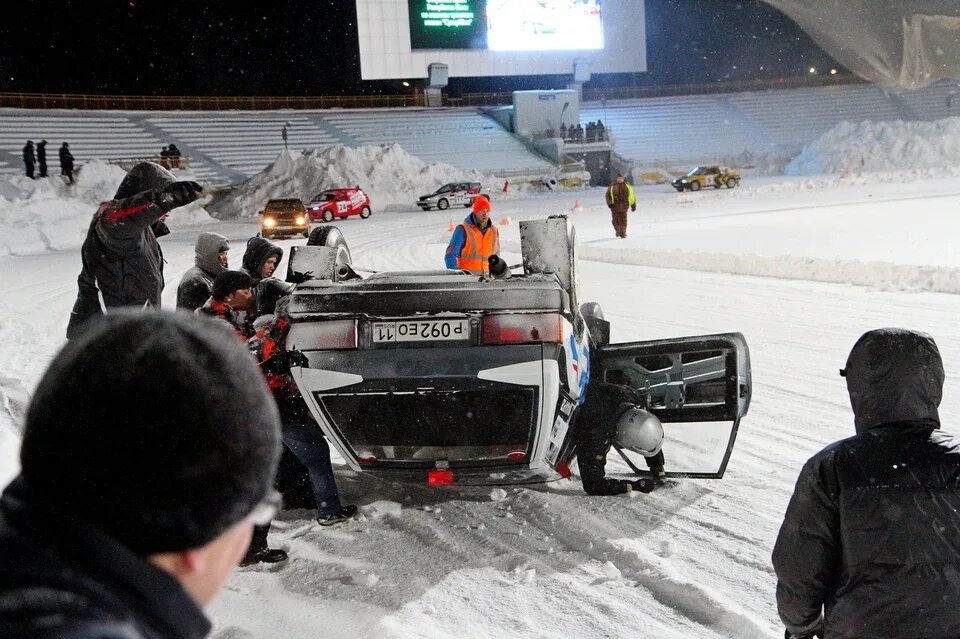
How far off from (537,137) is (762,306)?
143 feet

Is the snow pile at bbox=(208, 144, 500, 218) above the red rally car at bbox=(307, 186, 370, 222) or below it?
above

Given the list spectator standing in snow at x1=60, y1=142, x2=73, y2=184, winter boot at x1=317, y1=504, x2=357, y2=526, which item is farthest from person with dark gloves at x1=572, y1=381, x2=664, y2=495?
spectator standing in snow at x1=60, y1=142, x2=73, y2=184

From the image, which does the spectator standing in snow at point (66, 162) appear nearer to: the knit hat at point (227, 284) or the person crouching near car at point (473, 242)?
the person crouching near car at point (473, 242)

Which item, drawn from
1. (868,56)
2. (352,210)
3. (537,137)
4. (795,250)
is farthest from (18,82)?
(868,56)

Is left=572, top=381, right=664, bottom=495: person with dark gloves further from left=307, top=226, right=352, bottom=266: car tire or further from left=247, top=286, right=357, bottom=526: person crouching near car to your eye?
left=307, top=226, right=352, bottom=266: car tire

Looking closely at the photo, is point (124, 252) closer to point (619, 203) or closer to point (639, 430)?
point (639, 430)

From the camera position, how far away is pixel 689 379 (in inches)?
188

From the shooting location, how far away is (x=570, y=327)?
13.3 feet

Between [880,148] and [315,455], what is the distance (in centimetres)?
4944

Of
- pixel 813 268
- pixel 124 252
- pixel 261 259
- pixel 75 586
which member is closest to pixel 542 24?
pixel 813 268

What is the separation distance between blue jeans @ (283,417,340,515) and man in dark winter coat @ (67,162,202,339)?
1.18 meters

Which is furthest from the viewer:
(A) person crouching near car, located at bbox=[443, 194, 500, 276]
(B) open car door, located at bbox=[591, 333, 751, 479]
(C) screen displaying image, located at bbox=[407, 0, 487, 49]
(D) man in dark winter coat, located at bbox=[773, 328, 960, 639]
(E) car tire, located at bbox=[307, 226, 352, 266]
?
(C) screen displaying image, located at bbox=[407, 0, 487, 49]

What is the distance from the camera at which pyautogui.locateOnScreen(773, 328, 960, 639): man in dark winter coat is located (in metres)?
2.02

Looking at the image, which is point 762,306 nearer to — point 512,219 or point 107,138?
point 512,219
